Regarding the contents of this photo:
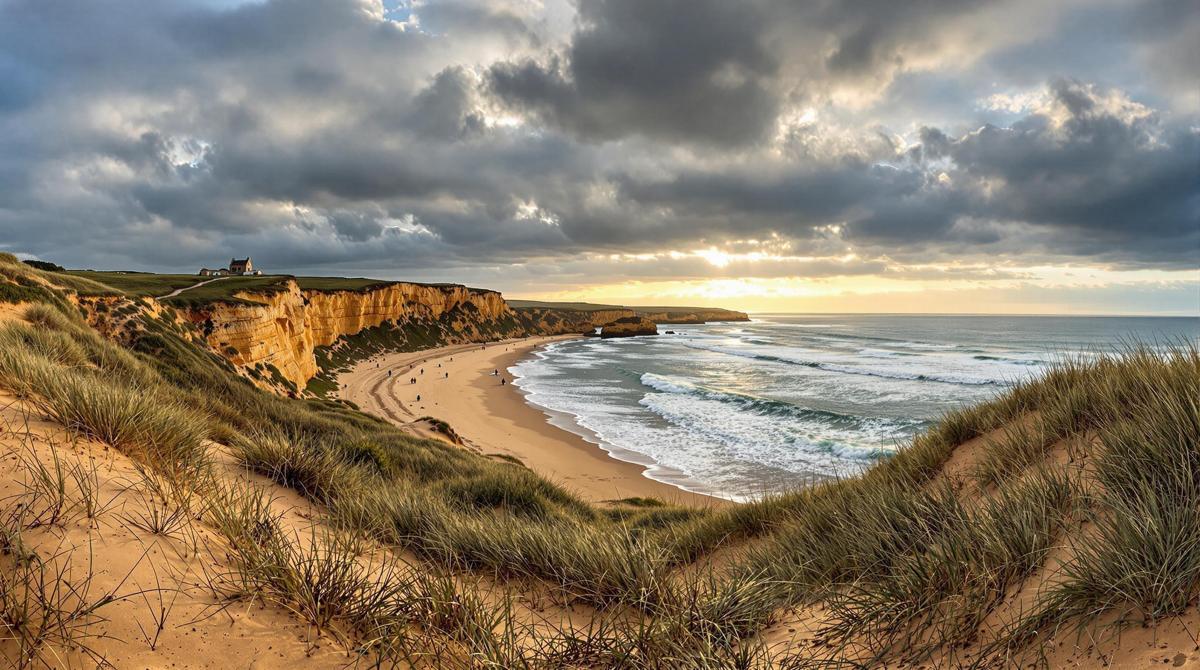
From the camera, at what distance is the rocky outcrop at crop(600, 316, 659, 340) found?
440 feet

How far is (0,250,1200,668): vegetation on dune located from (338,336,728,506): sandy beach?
21.5ft

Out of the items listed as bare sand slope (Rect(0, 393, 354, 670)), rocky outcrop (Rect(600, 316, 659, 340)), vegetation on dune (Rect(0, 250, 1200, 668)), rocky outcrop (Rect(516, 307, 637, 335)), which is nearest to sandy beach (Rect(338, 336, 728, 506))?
vegetation on dune (Rect(0, 250, 1200, 668))

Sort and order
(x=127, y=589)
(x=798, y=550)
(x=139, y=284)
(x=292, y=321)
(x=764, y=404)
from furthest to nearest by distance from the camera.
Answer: (x=292, y=321)
(x=139, y=284)
(x=764, y=404)
(x=798, y=550)
(x=127, y=589)

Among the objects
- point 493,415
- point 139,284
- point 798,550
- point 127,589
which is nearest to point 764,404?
point 493,415

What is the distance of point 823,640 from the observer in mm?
2799

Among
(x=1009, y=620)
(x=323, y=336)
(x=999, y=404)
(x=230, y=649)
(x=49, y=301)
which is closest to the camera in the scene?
(x=230, y=649)

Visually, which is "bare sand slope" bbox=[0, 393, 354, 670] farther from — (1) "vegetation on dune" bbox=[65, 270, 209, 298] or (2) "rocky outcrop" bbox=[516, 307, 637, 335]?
(2) "rocky outcrop" bbox=[516, 307, 637, 335]

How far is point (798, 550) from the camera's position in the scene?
14.2 feet

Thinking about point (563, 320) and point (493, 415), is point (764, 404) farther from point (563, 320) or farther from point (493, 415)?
point (563, 320)

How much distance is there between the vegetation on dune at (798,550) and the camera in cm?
251

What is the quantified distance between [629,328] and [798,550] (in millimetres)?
132886

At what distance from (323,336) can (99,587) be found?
2672 inches

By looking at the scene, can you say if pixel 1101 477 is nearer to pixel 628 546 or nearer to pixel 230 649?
pixel 628 546

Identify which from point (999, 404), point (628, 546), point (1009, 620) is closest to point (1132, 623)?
point (1009, 620)
